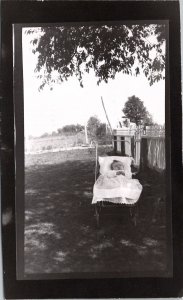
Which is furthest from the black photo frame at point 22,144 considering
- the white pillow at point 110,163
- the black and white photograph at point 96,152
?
the white pillow at point 110,163

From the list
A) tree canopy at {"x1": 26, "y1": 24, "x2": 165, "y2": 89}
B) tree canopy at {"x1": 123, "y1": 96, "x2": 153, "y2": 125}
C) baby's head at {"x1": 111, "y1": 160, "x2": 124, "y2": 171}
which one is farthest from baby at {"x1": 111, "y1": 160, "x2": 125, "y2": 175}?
tree canopy at {"x1": 26, "y1": 24, "x2": 165, "y2": 89}

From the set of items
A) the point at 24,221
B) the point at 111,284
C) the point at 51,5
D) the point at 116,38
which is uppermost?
the point at 51,5

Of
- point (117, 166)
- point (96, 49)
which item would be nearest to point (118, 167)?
point (117, 166)

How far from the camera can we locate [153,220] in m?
1.11

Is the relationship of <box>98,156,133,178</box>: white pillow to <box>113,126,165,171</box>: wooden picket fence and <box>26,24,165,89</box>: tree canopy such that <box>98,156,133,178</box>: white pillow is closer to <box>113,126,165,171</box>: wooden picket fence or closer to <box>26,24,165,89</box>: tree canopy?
<box>113,126,165,171</box>: wooden picket fence

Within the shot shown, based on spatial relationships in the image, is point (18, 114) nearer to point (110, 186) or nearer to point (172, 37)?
point (110, 186)

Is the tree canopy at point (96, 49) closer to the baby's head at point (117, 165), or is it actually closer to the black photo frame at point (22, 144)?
the black photo frame at point (22, 144)

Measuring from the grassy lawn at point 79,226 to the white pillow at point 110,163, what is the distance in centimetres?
3

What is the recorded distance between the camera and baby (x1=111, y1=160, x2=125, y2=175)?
1.11m

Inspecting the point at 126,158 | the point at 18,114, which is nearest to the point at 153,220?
the point at 126,158

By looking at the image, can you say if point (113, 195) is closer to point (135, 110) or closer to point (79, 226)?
point (79, 226)

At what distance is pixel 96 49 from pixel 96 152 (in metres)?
0.32

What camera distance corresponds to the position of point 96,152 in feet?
3.63

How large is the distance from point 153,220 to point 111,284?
23 cm
